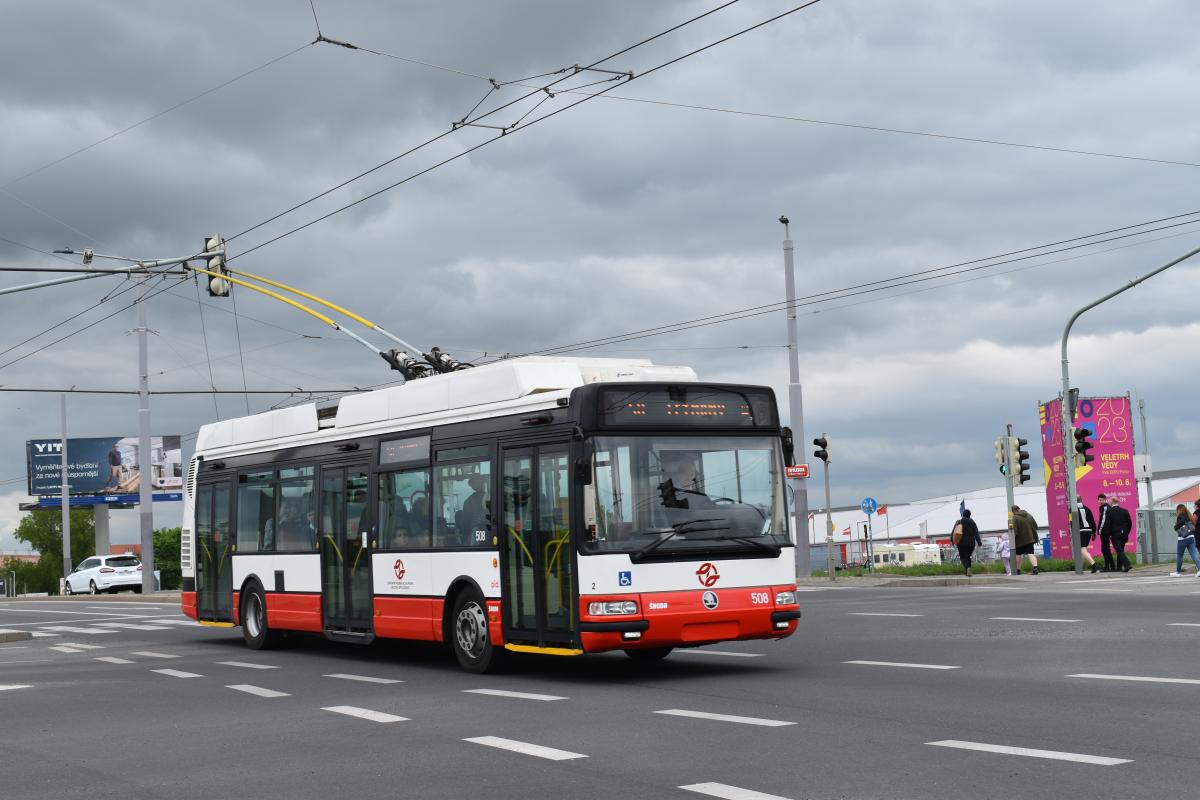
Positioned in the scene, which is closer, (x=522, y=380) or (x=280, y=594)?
(x=522, y=380)

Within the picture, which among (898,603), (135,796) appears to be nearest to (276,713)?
(135,796)

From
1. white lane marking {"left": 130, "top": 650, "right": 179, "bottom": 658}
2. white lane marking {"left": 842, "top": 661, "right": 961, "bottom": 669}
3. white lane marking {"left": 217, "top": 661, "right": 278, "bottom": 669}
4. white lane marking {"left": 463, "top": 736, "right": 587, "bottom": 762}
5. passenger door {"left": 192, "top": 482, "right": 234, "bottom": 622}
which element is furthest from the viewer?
passenger door {"left": 192, "top": 482, "right": 234, "bottom": 622}

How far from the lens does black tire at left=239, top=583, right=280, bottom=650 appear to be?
19938 mm

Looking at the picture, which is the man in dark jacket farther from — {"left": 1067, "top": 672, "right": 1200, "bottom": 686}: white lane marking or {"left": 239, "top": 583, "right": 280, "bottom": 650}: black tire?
{"left": 1067, "top": 672, "right": 1200, "bottom": 686}: white lane marking

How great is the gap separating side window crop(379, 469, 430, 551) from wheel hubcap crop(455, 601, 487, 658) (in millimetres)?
1107

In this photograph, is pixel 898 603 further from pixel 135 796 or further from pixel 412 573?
pixel 135 796

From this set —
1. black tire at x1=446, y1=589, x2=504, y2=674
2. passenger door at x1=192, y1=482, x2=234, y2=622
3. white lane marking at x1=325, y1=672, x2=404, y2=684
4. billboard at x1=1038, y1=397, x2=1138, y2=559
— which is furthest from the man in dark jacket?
white lane marking at x1=325, y1=672, x2=404, y2=684

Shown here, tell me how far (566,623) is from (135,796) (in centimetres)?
588

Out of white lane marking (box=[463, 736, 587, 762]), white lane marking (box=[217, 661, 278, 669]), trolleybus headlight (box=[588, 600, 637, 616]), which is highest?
trolleybus headlight (box=[588, 600, 637, 616])

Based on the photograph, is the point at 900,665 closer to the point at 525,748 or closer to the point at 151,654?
the point at 525,748

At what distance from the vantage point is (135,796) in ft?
26.3

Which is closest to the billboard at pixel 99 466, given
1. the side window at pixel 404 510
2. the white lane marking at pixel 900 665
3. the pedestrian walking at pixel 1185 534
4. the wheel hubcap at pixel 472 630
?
the pedestrian walking at pixel 1185 534

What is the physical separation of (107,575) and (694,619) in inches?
2067

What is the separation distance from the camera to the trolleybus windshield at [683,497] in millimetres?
13398
